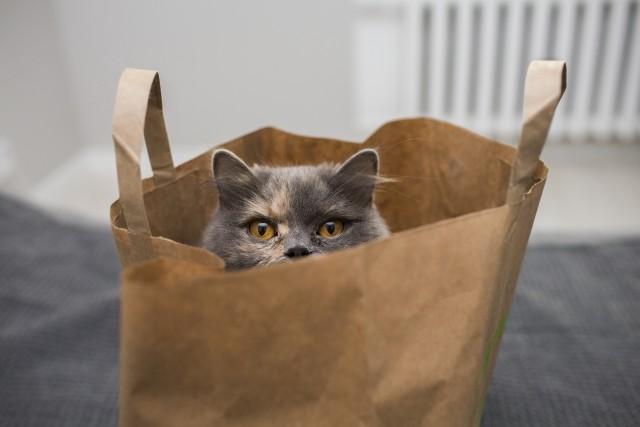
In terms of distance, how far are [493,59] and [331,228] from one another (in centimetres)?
212

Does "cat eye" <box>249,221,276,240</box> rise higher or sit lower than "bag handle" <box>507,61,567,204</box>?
lower

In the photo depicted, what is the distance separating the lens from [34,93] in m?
2.61

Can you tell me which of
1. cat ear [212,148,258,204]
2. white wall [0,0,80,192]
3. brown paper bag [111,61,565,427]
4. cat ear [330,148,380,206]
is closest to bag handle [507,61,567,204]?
brown paper bag [111,61,565,427]

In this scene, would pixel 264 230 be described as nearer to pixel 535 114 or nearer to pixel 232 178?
pixel 232 178

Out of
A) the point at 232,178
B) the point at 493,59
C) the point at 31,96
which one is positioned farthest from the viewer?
the point at 493,59

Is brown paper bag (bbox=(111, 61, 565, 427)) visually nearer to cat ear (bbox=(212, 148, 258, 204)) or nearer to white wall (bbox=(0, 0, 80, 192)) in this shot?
cat ear (bbox=(212, 148, 258, 204))

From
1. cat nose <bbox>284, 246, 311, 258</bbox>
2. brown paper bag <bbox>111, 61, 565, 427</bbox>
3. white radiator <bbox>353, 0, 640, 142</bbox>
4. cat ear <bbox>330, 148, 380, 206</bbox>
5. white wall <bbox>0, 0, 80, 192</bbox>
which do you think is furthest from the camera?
white radiator <bbox>353, 0, 640, 142</bbox>

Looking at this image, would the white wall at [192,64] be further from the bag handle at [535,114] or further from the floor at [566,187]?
the bag handle at [535,114]

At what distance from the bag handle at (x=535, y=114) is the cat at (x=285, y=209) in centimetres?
30

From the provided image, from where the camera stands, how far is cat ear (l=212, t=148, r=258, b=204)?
0.89 m

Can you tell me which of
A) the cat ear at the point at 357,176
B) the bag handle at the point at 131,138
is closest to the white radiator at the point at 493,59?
the cat ear at the point at 357,176

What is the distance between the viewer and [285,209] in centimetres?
88

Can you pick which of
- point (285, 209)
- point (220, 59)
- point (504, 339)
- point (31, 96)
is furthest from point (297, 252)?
point (31, 96)

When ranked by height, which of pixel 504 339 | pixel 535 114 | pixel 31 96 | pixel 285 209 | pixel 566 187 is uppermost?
pixel 535 114
